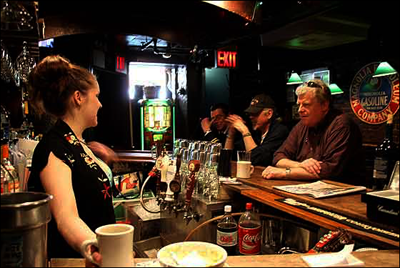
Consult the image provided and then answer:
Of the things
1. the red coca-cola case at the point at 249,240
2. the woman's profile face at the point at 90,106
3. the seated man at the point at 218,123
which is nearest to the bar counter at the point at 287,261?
the red coca-cola case at the point at 249,240

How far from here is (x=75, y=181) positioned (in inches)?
54.4

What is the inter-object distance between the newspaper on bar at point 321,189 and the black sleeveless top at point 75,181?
97 centimetres

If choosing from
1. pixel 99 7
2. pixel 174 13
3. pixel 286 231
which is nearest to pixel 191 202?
pixel 286 231

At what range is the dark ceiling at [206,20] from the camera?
174 cm

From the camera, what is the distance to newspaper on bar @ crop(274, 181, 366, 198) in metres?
1.75

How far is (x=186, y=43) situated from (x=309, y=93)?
1228 millimetres

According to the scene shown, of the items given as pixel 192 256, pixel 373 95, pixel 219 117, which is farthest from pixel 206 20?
pixel 373 95

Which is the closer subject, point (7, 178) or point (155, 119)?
point (7, 178)

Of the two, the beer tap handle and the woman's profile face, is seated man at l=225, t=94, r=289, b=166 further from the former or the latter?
the woman's profile face

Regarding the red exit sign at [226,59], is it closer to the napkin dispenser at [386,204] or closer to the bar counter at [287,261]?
the napkin dispenser at [386,204]

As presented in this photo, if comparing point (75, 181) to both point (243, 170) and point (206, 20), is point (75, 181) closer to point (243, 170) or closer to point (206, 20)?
point (206, 20)

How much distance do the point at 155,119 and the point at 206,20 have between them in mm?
5287

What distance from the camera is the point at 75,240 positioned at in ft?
3.68

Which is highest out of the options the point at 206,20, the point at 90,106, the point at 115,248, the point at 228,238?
the point at 206,20
